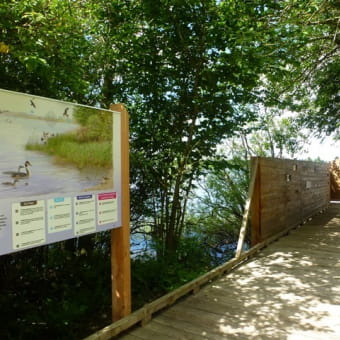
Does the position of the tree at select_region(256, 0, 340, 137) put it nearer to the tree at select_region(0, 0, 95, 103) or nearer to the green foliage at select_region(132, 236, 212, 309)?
the tree at select_region(0, 0, 95, 103)

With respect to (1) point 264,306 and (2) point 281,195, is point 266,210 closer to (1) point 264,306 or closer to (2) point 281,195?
(2) point 281,195

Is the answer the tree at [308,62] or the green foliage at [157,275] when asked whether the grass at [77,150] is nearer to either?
the green foliage at [157,275]

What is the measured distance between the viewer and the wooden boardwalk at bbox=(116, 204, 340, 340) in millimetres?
2400

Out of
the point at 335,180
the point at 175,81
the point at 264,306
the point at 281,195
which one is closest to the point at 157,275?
the point at 264,306

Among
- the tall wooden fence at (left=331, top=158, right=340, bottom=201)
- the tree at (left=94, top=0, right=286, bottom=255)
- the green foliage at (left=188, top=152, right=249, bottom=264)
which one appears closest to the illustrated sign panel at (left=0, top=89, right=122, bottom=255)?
the tree at (left=94, top=0, right=286, bottom=255)

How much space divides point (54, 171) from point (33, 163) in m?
0.15

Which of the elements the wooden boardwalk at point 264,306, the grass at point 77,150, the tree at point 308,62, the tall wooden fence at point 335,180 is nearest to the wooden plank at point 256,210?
the wooden boardwalk at point 264,306

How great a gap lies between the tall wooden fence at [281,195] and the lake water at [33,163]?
126 inches

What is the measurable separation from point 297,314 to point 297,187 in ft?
13.9

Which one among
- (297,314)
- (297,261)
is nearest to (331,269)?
(297,261)

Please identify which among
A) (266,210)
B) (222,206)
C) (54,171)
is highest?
(54,171)

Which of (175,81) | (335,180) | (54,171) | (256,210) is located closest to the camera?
(54,171)

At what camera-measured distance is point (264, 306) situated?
287 centimetres

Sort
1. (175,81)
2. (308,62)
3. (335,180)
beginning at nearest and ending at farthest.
Result: (175,81) < (308,62) < (335,180)
